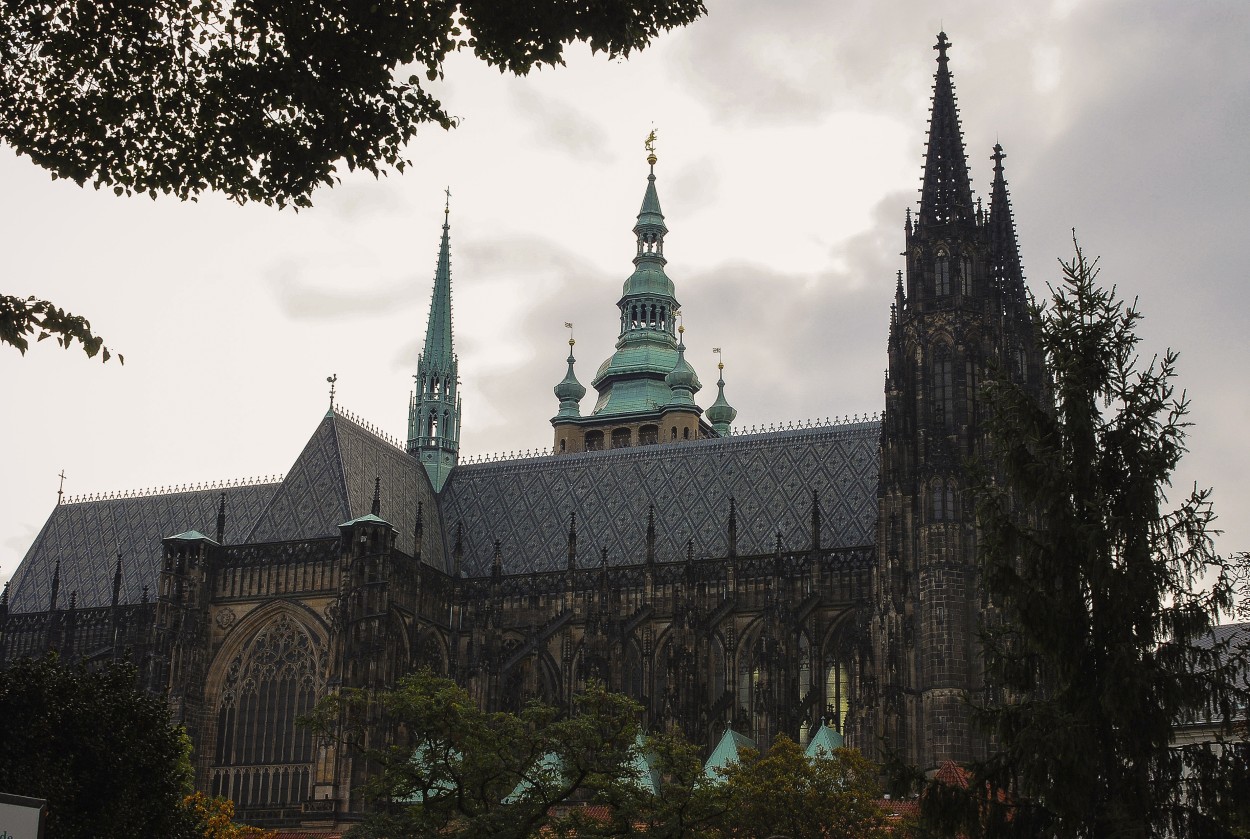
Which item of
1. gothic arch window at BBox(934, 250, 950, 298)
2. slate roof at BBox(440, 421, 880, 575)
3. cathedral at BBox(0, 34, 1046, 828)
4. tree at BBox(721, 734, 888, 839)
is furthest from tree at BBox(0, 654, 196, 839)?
slate roof at BBox(440, 421, 880, 575)

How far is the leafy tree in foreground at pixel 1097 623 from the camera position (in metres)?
19.6

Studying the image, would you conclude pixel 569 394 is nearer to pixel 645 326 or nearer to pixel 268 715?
pixel 645 326

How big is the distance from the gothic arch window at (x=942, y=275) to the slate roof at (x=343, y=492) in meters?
22.2

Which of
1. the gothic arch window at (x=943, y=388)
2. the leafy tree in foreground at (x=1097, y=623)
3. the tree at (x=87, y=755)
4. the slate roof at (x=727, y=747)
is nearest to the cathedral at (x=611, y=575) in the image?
the gothic arch window at (x=943, y=388)

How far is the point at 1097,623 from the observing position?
66.5 ft

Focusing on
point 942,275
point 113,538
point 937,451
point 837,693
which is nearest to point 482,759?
point 937,451

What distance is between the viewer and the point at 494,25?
17.2 meters

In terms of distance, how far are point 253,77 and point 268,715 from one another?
43.1 metres

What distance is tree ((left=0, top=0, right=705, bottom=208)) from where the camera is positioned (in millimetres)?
17109

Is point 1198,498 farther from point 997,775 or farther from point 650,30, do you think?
point 650,30

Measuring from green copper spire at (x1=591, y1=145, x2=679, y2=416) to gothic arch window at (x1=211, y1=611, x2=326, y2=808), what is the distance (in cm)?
4009

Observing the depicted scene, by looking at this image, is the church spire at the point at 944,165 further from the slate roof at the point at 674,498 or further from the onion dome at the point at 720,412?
the onion dome at the point at 720,412

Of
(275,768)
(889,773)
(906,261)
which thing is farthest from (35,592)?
(889,773)

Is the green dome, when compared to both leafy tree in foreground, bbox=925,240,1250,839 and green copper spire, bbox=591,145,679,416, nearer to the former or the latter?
green copper spire, bbox=591,145,679,416
